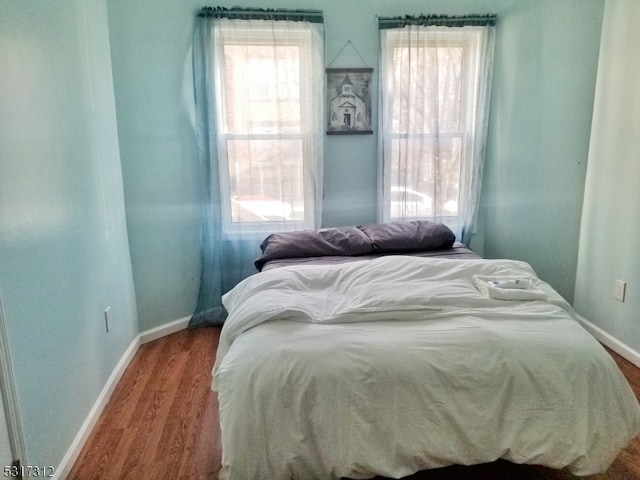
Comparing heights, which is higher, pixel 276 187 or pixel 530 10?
pixel 530 10

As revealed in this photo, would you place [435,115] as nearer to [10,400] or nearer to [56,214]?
[56,214]

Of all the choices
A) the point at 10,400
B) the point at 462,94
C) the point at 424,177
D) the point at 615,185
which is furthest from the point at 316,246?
the point at 615,185

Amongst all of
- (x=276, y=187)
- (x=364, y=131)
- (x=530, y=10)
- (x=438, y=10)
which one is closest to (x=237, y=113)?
(x=276, y=187)

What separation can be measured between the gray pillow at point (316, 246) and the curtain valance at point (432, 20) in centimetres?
147

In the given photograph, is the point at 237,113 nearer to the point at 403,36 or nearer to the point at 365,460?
the point at 403,36

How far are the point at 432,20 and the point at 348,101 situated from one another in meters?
0.78

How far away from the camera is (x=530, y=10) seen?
9.16ft

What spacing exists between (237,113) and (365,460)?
7.54 feet

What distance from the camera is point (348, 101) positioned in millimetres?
2980

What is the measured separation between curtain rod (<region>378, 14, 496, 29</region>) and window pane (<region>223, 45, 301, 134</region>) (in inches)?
25.8

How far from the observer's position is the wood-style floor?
163 cm

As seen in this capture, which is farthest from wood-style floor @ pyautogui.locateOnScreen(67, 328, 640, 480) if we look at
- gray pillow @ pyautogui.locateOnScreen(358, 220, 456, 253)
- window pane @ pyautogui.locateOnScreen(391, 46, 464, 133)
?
window pane @ pyautogui.locateOnScreen(391, 46, 464, 133)

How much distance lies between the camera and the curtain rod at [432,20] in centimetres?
287

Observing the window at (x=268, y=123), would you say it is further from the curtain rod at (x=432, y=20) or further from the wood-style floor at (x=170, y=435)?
the wood-style floor at (x=170, y=435)
